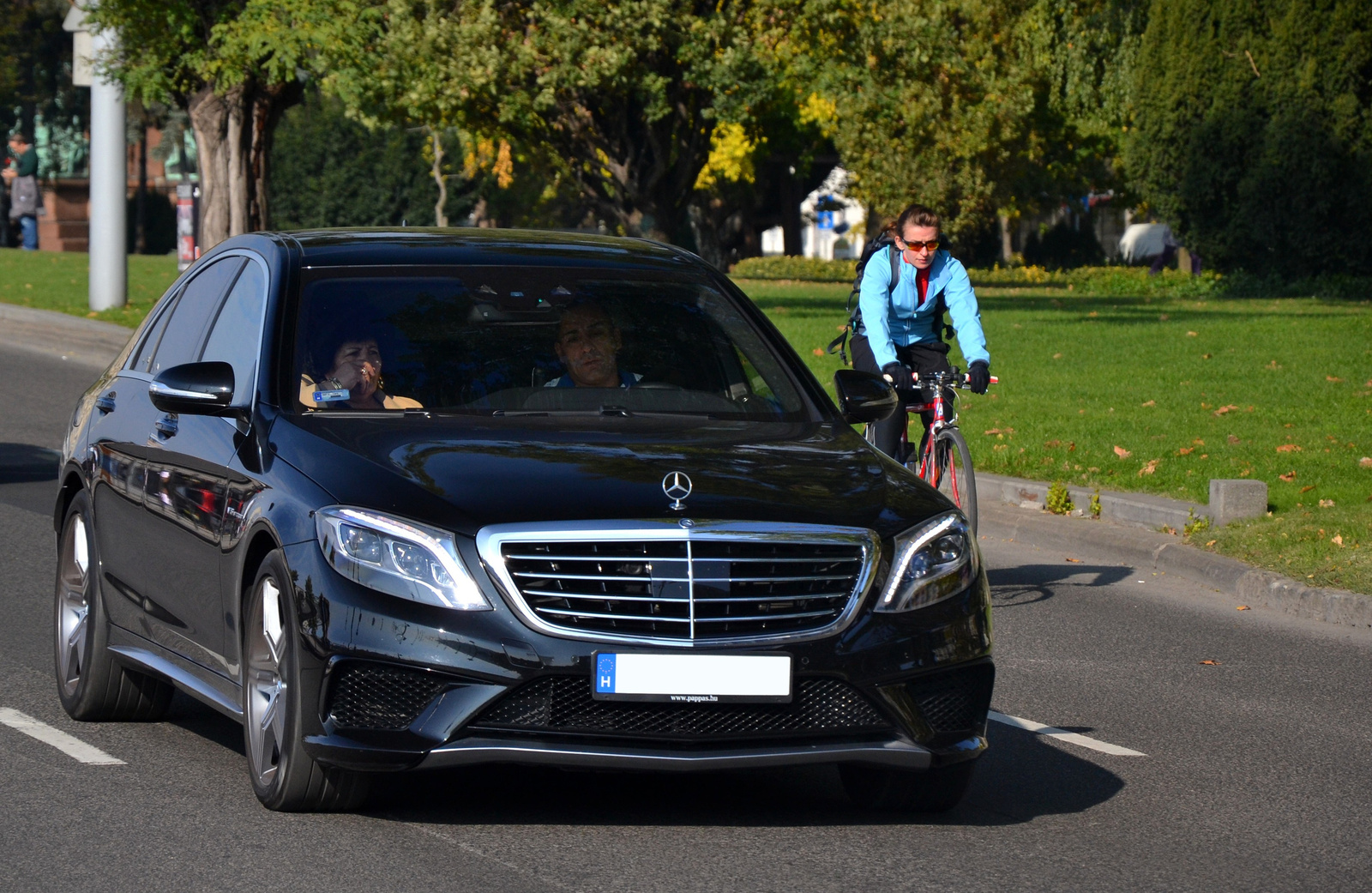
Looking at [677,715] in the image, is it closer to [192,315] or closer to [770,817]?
[770,817]

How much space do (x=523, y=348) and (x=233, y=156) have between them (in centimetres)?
2184

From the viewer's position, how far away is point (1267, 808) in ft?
20.2

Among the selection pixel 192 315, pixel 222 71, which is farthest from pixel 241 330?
pixel 222 71

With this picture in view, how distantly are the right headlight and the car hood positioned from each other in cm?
5

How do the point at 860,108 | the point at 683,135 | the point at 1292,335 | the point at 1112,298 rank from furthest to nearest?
the point at 860,108
the point at 1112,298
the point at 683,135
the point at 1292,335

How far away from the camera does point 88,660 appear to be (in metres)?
6.96

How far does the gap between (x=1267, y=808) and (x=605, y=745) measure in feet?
7.14

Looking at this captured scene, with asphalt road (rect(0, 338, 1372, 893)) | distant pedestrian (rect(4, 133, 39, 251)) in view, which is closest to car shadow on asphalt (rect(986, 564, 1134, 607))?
asphalt road (rect(0, 338, 1372, 893))

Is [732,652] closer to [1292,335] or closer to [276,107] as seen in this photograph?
[1292,335]

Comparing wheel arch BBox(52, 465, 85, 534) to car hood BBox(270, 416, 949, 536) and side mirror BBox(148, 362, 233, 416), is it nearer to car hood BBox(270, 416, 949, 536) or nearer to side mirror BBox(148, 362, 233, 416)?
side mirror BBox(148, 362, 233, 416)

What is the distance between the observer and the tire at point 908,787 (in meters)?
5.74

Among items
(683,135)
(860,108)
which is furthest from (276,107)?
(860,108)

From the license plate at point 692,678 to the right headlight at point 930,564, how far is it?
0.35 meters

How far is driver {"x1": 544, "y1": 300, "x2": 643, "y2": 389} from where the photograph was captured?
247 inches
